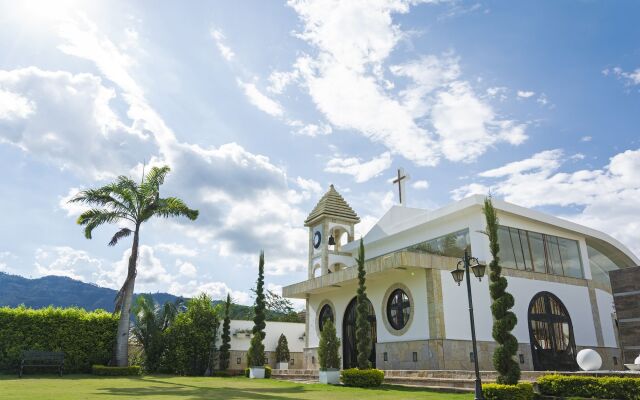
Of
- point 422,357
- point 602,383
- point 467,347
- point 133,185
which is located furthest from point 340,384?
point 133,185

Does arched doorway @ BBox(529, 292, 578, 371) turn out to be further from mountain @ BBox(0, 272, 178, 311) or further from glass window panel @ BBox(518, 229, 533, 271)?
mountain @ BBox(0, 272, 178, 311)

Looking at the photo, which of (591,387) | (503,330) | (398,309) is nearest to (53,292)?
(398,309)

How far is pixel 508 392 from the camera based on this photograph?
1097cm

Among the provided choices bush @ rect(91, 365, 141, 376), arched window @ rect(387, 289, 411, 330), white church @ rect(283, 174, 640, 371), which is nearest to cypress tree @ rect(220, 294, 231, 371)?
white church @ rect(283, 174, 640, 371)

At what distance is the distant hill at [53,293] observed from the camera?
153625mm

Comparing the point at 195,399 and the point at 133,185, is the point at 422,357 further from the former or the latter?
the point at 133,185

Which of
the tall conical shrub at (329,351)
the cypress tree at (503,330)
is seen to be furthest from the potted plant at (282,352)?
the cypress tree at (503,330)

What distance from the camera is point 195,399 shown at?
34.9 ft

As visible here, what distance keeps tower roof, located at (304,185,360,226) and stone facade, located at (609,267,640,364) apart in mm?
15267

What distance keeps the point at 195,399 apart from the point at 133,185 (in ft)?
46.9

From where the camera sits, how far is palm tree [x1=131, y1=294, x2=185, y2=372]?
989 inches

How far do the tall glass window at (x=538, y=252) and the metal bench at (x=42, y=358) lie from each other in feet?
64.9

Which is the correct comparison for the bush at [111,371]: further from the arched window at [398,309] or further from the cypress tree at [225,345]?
the arched window at [398,309]

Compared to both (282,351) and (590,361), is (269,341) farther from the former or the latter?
(590,361)
